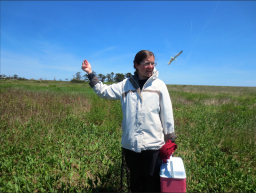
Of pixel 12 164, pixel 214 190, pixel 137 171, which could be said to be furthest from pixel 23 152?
pixel 214 190

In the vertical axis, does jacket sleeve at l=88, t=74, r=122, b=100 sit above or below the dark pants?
above

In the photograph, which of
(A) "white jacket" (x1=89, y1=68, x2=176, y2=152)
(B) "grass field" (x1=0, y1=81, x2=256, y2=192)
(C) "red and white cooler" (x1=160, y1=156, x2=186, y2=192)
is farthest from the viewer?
(B) "grass field" (x1=0, y1=81, x2=256, y2=192)

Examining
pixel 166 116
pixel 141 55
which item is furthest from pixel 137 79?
pixel 166 116

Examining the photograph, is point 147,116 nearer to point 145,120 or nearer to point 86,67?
point 145,120

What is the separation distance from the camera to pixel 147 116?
163 centimetres

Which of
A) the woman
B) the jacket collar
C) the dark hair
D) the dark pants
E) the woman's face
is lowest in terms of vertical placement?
the dark pants

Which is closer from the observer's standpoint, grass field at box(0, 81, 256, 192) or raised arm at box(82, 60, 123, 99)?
raised arm at box(82, 60, 123, 99)

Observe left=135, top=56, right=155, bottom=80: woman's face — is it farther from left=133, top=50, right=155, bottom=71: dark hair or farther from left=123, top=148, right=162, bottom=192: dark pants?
Result: left=123, top=148, right=162, bottom=192: dark pants

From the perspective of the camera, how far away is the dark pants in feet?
5.47

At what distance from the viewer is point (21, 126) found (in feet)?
14.0

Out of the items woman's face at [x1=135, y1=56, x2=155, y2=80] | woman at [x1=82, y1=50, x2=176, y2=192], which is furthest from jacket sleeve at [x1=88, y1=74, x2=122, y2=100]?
→ woman's face at [x1=135, y1=56, x2=155, y2=80]

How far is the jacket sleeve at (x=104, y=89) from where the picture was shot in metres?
1.79

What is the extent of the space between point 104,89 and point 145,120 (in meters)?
0.64

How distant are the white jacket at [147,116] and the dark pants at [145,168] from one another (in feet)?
0.34
